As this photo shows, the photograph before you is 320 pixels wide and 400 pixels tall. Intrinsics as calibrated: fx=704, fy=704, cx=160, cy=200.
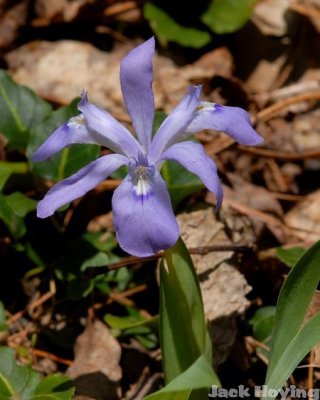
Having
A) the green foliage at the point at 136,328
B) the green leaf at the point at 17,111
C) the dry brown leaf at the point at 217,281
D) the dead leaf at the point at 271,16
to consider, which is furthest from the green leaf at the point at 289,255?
the dead leaf at the point at 271,16

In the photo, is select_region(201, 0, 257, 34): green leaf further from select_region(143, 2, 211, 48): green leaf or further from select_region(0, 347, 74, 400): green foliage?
select_region(0, 347, 74, 400): green foliage

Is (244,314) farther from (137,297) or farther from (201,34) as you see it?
(201,34)

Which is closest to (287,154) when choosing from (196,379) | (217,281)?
(217,281)

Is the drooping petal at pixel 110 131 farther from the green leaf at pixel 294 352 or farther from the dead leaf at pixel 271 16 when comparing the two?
the dead leaf at pixel 271 16

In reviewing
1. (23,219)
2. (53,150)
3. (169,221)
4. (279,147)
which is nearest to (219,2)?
(279,147)

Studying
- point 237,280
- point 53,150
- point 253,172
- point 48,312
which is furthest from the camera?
point 253,172

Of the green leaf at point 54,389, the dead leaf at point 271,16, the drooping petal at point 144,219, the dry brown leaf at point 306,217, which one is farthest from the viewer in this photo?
the dead leaf at point 271,16
